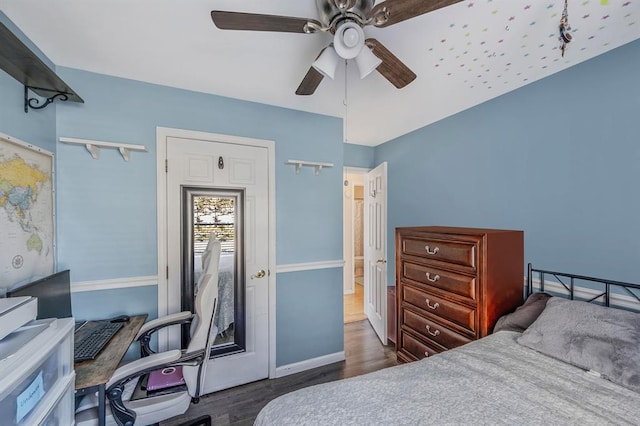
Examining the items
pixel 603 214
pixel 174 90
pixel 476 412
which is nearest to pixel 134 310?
pixel 174 90

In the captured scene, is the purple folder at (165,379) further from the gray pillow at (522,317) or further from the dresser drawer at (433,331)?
the gray pillow at (522,317)

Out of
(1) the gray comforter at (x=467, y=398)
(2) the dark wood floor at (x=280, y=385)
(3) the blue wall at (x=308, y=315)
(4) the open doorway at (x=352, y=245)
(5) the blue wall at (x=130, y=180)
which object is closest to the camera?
(1) the gray comforter at (x=467, y=398)

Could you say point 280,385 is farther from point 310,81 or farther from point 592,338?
point 310,81

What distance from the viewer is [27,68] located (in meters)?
1.37

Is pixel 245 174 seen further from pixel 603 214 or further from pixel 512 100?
pixel 603 214

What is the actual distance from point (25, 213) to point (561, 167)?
3395 millimetres

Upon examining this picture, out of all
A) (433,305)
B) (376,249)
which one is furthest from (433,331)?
(376,249)

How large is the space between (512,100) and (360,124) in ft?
4.54

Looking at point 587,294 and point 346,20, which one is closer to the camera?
point 346,20

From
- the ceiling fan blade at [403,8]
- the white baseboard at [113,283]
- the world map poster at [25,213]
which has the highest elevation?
the ceiling fan blade at [403,8]

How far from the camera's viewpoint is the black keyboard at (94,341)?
54.6 inches

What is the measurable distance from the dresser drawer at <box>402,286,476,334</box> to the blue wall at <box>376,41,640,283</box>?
813 millimetres

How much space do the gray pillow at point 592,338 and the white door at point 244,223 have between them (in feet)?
6.42

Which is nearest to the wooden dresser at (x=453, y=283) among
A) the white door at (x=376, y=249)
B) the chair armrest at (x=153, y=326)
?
the white door at (x=376, y=249)
